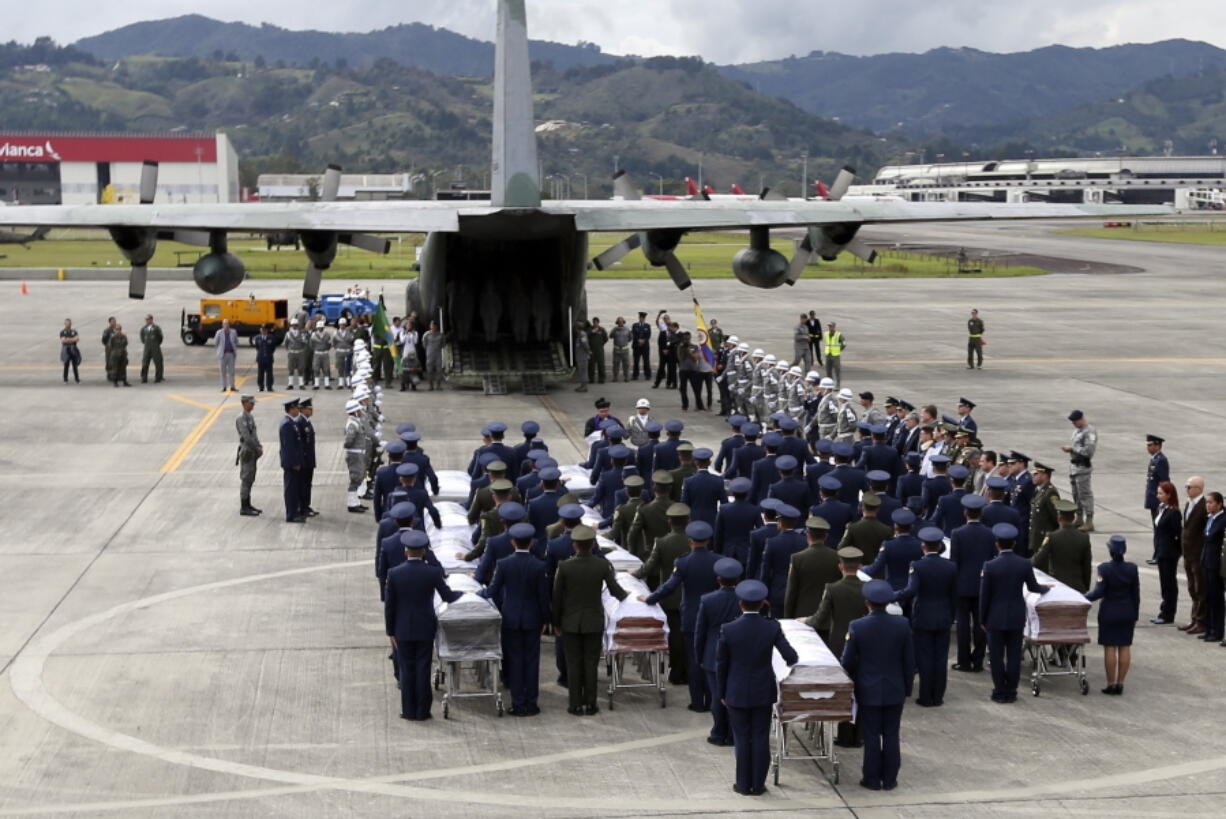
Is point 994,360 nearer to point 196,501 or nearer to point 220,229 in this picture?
point 220,229

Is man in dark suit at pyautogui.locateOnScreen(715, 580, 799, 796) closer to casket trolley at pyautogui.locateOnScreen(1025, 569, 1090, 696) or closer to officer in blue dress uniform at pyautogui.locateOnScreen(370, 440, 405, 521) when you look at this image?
casket trolley at pyautogui.locateOnScreen(1025, 569, 1090, 696)

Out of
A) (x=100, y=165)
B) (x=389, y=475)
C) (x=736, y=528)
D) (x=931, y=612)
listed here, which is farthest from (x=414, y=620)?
(x=100, y=165)

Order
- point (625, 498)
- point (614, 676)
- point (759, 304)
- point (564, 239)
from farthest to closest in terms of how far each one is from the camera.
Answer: point (759, 304)
point (564, 239)
point (625, 498)
point (614, 676)

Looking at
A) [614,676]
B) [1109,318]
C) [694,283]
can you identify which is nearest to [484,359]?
[614,676]

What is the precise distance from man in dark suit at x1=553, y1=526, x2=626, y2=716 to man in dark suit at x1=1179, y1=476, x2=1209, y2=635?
6.04 meters

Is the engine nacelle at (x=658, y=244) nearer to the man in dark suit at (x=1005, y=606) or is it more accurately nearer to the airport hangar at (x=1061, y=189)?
the man in dark suit at (x=1005, y=606)

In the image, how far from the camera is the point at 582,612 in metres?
11.7

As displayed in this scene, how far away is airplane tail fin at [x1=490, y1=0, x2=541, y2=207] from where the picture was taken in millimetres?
26547

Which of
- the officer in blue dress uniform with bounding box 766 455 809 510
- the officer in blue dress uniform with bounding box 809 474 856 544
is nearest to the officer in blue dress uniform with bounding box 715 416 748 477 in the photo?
the officer in blue dress uniform with bounding box 766 455 809 510

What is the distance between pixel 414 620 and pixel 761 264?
57.2ft

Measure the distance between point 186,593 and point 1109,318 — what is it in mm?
37077

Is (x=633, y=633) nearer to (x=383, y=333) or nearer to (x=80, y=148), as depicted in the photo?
(x=383, y=333)

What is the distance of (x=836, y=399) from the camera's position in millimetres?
21031

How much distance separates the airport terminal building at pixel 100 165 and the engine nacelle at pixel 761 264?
432ft
